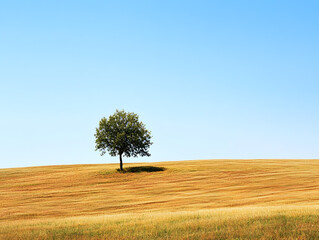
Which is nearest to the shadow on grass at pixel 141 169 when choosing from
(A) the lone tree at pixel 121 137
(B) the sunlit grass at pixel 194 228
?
(A) the lone tree at pixel 121 137

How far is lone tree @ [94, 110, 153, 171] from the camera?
202 feet

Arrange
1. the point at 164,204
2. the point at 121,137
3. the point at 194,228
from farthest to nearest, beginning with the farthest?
the point at 121,137 < the point at 164,204 < the point at 194,228

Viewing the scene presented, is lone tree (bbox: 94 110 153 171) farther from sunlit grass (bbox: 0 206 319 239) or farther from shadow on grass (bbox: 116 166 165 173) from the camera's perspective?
sunlit grass (bbox: 0 206 319 239)

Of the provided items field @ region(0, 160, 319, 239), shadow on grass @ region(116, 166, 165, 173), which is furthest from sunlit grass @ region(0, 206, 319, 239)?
shadow on grass @ region(116, 166, 165, 173)

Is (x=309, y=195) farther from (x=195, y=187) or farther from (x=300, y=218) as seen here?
(x=300, y=218)

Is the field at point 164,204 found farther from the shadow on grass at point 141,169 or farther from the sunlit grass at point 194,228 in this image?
the shadow on grass at point 141,169

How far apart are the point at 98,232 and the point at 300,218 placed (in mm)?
9398

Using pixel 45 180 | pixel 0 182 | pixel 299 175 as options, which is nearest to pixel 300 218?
pixel 299 175

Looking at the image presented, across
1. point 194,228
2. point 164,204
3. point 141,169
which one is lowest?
point 164,204

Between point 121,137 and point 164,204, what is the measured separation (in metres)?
29.7

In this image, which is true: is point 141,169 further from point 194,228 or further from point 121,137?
point 194,228

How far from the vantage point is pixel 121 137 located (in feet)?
200

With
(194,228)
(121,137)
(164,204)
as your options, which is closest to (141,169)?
(121,137)

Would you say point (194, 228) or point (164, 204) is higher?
point (194, 228)
